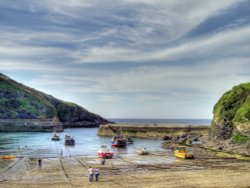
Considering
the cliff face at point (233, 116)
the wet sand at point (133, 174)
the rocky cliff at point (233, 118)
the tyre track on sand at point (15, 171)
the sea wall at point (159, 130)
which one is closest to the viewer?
the wet sand at point (133, 174)

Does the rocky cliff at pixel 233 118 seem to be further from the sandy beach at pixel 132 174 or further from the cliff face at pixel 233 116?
the sandy beach at pixel 132 174

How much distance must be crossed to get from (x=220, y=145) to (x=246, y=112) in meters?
12.2

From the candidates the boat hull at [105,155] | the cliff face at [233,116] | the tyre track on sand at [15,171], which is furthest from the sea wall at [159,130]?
the tyre track on sand at [15,171]

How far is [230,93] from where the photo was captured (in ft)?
424

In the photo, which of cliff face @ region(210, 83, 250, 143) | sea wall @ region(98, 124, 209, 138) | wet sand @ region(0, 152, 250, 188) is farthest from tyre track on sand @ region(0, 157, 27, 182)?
sea wall @ region(98, 124, 209, 138)

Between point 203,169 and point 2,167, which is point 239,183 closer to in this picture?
point 203,169

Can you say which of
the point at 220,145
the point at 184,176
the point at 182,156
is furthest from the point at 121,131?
the point at 184,176

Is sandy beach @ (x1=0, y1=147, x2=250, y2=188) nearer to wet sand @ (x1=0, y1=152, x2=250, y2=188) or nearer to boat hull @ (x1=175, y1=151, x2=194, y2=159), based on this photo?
wet sand @ (x1=0, y1=152, x2=250, y2=188)

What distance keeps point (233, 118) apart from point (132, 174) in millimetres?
60303

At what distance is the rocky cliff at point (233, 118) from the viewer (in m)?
100

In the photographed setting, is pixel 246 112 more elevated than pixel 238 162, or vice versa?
pixel 246 112

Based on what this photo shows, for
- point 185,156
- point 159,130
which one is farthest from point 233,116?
point 159,130

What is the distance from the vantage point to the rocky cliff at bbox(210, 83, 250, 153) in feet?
330

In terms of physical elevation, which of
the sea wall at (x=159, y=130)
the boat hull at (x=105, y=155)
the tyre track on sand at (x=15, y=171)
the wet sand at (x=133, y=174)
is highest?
the sea wall at (x=159, y=130)
